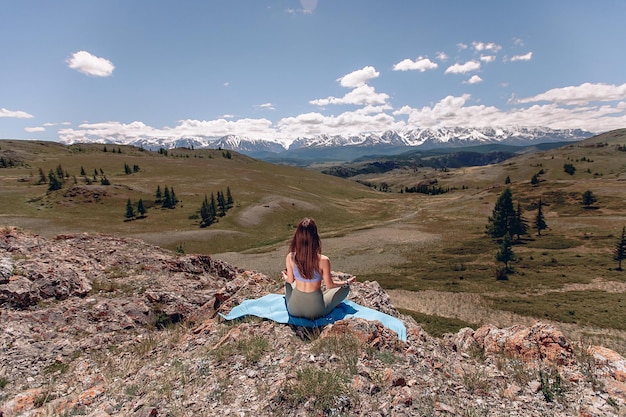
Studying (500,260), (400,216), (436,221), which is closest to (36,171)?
(400,216)

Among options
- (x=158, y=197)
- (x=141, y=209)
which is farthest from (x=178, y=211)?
(x=158, y=197)

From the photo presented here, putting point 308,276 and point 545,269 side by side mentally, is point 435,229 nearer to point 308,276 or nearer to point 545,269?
point 545,269

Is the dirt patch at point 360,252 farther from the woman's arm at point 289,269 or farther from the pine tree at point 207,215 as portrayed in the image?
the woman's arm at point 289,269

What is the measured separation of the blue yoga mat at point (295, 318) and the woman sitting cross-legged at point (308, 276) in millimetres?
237

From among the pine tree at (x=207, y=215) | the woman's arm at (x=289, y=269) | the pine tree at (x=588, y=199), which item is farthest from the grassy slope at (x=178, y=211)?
the woman's arm at (x=289, y=269)

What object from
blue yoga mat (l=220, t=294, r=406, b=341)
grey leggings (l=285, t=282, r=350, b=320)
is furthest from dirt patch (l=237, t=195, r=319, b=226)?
grey leggings (l=285, t=282, r=350, b=320)

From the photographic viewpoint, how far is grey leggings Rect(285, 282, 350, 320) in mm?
9195

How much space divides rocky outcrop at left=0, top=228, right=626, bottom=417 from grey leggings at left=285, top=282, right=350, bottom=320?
0.54 meters

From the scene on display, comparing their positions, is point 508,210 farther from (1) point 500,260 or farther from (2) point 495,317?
(2) point 495,317

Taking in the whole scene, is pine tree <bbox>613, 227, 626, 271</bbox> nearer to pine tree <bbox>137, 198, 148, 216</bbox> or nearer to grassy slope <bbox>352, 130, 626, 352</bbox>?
grassy slope <bbox>352, 130, 626, 352</bbox>

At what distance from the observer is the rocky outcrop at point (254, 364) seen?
20.9ft

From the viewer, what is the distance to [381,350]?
26.2 ft

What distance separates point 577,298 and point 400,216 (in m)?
91.5

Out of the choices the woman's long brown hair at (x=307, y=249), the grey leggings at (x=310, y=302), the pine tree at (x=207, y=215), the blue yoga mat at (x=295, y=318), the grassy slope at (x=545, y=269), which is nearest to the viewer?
the woman's long brown hair at (x=307, y=249)
